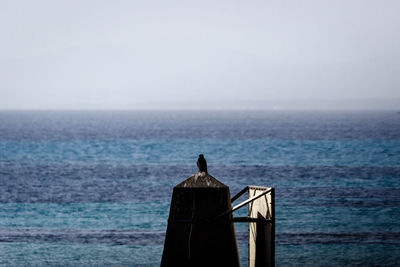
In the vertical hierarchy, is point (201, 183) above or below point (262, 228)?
above

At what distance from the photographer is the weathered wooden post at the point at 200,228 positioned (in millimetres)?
11562

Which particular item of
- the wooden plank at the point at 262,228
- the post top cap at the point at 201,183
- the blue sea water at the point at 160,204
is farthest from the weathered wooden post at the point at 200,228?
the blue sea water at the point at 160,204

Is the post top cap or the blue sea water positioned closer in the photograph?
the post top cap

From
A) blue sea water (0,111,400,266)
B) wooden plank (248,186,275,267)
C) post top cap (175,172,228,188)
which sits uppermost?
post top cap (175,172,228,188)

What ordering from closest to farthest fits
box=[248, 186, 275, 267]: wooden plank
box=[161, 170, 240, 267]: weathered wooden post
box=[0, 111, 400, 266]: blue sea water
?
1. box=[161, 170, 240, 267]: weathered wooden post
2. box=[248, 186, 275, 267]: wooden plank
3. box=[0, 111, 400, 266]: blue sea water

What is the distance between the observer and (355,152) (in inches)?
3386

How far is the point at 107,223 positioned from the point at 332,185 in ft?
69.7

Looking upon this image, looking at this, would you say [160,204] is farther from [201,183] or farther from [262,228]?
[201,183]

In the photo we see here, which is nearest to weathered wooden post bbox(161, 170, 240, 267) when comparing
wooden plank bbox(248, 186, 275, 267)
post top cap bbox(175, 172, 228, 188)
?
post top cap bbox(175, 172, 228, 188)

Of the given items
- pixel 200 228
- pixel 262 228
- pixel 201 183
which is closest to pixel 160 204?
pixel 262 228

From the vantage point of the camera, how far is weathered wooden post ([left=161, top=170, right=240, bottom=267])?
11562mm

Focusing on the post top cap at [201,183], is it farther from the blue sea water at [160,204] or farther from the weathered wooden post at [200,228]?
the blue sea water at [160,204]

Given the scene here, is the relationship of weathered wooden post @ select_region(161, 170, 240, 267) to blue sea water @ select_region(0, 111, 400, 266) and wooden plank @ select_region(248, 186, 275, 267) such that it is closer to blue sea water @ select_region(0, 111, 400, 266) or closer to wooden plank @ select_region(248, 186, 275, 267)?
wooden plank @ select_region(248, 186, 275, 267)

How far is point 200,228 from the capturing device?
1158 cm
